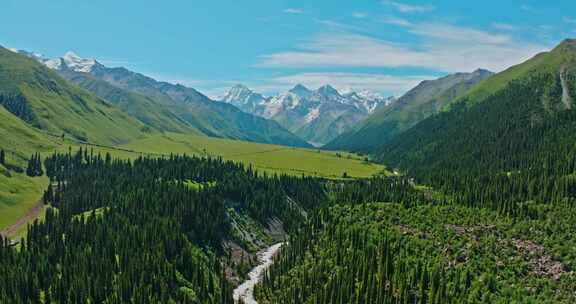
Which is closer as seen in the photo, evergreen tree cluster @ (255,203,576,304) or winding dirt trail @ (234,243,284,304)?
evergreen tree cluster @ (255,203,576,304)

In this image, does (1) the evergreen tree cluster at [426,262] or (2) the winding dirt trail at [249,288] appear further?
(2) the winding dirt trail at [249,288]

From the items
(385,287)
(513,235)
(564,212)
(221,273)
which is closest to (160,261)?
(221,273)

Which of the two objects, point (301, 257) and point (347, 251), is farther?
point (301, 257)

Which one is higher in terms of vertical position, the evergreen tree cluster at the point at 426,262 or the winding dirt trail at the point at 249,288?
the evergreen tree cluster at the point at 426,262

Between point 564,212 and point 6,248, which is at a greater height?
point 564,212

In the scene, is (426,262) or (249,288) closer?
(426,262)

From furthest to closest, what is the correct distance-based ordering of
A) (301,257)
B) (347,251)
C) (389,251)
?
(301,257) → (347,251) → (389,251)

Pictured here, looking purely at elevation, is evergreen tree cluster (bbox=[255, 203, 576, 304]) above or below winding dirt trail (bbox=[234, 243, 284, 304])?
above

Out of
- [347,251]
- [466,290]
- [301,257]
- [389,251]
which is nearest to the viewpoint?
[466,290]

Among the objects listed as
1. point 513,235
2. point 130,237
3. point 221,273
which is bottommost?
point 221,273

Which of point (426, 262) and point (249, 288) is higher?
→ point (426, 262)

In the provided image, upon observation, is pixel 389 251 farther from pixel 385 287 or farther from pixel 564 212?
pixel 564 212
